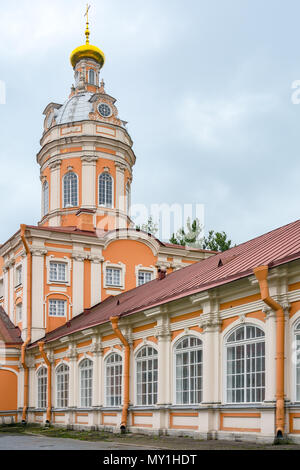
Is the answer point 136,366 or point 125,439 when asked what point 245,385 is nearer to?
point 125,439

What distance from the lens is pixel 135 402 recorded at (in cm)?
1869

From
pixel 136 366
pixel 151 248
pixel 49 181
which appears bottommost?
pixel 136 366

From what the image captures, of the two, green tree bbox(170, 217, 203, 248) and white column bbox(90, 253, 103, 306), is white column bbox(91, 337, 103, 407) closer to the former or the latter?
white column bbox(90, 253, 103, 306)

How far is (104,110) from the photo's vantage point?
32.4 meters

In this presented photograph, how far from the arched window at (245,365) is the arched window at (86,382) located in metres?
7.97

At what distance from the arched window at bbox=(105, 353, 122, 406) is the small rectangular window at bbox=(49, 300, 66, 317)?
772 cm

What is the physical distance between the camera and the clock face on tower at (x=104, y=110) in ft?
106

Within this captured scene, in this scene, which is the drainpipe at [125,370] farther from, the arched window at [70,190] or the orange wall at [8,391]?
the arched window at [70,190]

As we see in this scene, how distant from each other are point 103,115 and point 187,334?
1832cm

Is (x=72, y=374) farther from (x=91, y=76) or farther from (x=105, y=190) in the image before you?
(x=91, y=76)

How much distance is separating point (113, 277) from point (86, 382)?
300 inches

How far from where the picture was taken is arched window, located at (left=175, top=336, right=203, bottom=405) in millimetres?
15930

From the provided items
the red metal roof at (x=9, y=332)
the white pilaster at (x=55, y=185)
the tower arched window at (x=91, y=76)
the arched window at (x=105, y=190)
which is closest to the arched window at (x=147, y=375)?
the red metal roof at (x=9, y=332)
